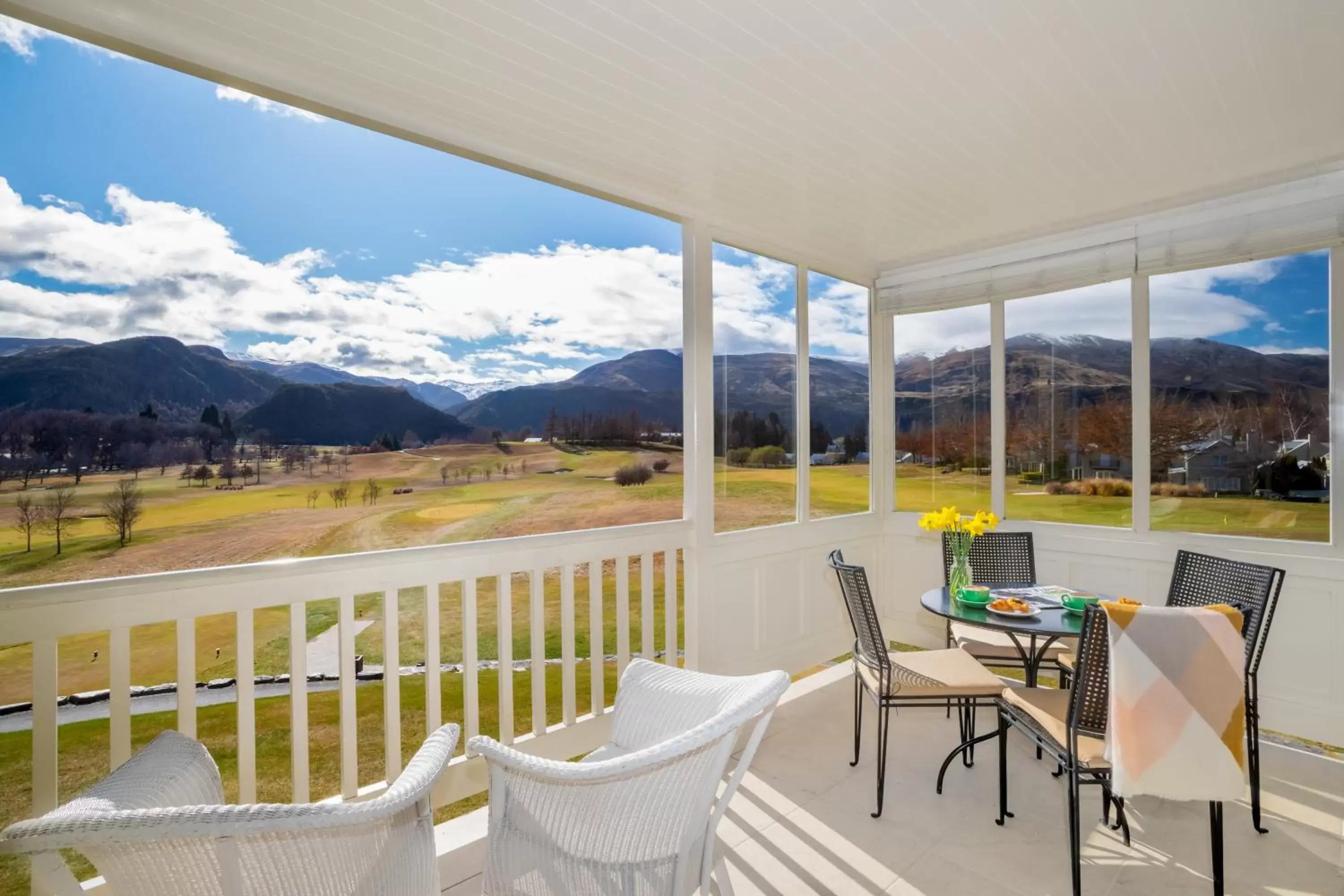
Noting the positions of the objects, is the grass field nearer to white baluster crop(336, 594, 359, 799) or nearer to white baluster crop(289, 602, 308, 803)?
white baluster crop(336, 594, 359, 799)

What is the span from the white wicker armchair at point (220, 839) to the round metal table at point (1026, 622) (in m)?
2.07

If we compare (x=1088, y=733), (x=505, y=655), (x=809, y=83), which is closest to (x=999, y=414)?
(x=1088, y=733)

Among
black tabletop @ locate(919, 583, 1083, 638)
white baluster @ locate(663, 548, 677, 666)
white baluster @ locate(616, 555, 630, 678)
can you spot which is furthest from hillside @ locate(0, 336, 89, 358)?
black tabletop @ locate(919, 583, 1083, 638)

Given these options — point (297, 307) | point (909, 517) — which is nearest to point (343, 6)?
point (297, 307)

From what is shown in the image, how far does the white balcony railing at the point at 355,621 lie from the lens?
180 cm

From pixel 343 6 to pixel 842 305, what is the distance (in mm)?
3413

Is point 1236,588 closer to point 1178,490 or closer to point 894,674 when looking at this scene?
point 1178,490

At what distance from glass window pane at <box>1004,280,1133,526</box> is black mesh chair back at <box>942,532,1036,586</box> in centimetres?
60

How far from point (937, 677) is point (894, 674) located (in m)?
0.17

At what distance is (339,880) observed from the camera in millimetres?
1226

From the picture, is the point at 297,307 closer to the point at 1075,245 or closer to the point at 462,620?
the point at 462,620

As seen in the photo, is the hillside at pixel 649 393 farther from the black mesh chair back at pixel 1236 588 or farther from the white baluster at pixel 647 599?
the black mesh chair back at pixel 1236 588

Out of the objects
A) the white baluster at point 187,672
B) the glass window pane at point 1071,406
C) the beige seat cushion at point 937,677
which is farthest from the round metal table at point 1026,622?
the white baluster at point 187,672

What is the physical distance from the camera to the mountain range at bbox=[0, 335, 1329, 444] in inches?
81.2
